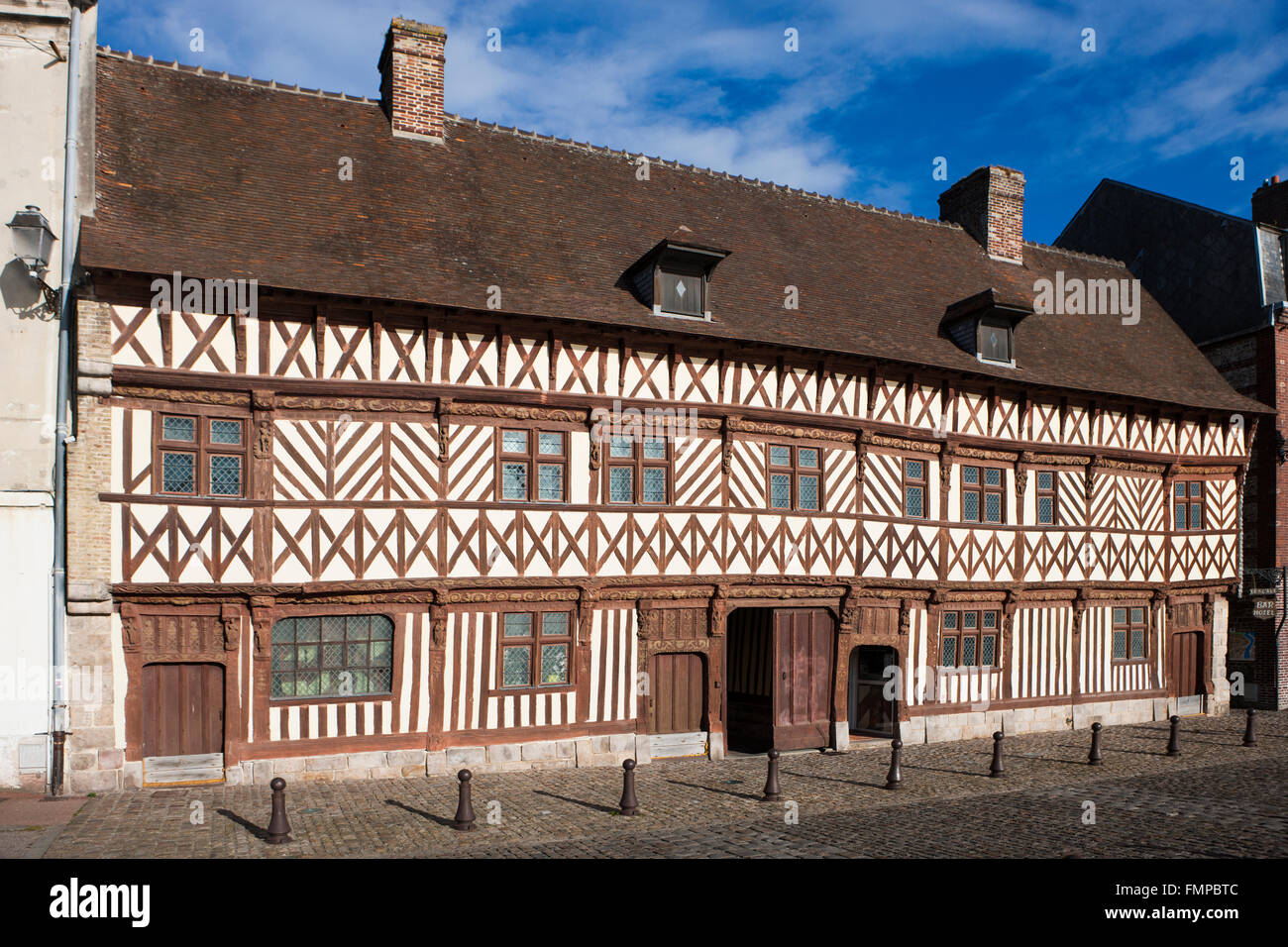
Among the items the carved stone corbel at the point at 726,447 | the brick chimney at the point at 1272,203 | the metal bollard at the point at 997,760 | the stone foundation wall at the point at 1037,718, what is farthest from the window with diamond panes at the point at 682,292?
the brick chimney at the point at 1272,203

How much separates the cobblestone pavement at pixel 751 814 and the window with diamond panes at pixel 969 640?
96.8 inches

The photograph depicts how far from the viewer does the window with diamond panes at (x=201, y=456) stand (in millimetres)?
11016

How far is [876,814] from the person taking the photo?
10.3 metres

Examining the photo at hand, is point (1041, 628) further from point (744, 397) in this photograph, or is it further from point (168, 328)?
point (168, 328)

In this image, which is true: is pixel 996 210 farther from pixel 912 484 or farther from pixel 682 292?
pixel 682 292

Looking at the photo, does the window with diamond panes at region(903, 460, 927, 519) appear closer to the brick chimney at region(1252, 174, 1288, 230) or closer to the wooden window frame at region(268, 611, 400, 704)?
the wooden window frame at region(268, 611, 400, 704)

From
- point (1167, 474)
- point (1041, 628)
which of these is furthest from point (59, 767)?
point (1167, 474)

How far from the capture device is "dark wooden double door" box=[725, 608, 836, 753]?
14367 mm

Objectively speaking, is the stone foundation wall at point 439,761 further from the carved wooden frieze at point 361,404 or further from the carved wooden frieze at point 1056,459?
the carved wooden frieze at point 1056,459

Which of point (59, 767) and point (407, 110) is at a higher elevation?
point (407, 110)

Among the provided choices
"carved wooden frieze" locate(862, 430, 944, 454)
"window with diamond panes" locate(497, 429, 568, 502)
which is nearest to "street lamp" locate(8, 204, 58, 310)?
"window with diamond panes" locate(497, 429, 568, 502)

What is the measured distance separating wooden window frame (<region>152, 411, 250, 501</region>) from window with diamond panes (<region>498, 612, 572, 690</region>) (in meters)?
3.76

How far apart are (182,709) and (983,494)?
40.8 feet

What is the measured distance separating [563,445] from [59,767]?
6.86 m
